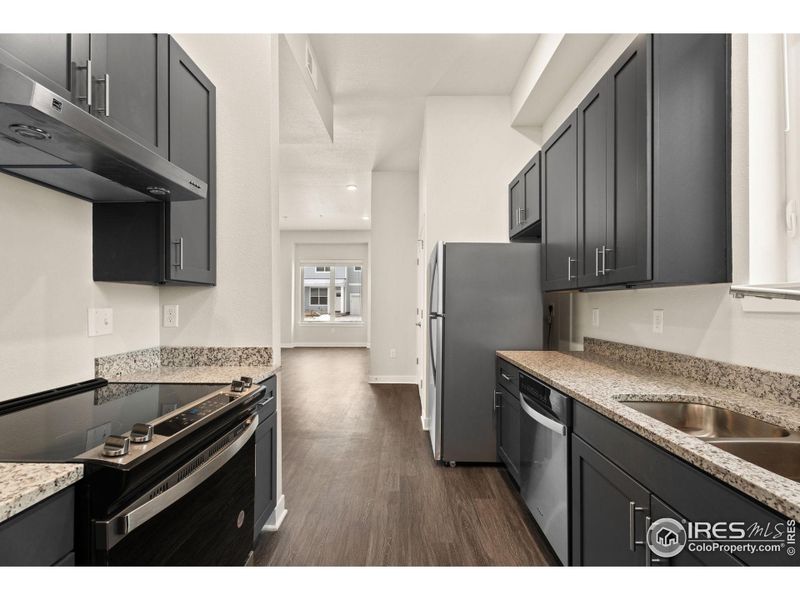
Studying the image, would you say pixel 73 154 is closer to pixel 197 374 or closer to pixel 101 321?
pixel 101 321

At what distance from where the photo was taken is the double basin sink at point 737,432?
3.72ft

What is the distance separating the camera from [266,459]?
6.50 ft

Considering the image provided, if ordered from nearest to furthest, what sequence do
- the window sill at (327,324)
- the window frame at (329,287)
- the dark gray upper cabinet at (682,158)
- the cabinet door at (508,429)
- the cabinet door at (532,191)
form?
the dark gray upper cabinet at (682,158)
the cabinet door at (508,429)
the cabinet door at (532,191)
the window frame at (329,287)
the window sill at (327,324)

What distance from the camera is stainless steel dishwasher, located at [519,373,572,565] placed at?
169cm

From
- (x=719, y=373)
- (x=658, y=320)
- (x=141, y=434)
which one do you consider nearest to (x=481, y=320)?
Result: (x=658, y=320)

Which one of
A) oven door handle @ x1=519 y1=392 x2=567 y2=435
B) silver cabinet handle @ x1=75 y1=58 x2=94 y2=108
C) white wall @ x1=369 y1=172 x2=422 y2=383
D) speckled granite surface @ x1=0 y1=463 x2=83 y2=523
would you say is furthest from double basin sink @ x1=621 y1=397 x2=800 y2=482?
white wall @ x1=369 y1=172 x2=422 y2=383

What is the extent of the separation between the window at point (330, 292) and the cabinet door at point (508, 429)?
7610 mm

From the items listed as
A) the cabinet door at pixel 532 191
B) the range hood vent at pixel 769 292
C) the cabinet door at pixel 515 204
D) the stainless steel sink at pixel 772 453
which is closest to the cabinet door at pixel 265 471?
the stainless steel sink at pixel 772 453

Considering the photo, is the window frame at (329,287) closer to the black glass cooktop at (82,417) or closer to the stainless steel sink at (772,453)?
the black glass cooktop at (82,417)

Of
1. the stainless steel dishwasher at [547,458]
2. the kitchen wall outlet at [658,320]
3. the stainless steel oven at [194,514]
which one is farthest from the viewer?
the kitchen wall outlet at [658,320]

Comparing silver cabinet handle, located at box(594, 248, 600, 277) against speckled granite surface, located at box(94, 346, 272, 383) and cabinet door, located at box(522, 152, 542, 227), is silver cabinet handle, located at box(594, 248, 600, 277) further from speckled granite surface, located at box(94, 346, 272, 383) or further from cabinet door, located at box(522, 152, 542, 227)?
speckled granite surface, located at box(94, 346, 272, 383)

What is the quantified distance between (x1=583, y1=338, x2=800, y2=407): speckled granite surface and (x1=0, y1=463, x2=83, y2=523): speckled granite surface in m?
1.98
